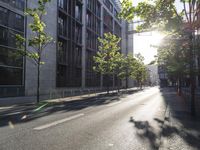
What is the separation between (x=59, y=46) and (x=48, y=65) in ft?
14.8

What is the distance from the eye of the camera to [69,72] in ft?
120

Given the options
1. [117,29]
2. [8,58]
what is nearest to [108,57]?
[8,58]

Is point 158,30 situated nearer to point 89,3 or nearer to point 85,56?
point 85,56

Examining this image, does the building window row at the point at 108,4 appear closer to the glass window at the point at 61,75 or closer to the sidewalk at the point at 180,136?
the glass window at the point at 61,75

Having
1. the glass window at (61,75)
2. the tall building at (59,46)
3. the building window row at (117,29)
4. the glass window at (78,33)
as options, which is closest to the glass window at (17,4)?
the tall building at (59,46)

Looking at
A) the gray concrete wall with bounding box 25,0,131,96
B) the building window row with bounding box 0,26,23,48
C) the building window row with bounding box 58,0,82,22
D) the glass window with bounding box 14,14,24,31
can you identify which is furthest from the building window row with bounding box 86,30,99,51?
the building window row with bounding box 0,26,23,48

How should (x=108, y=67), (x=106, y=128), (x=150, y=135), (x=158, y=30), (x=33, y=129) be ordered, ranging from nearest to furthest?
(x=150, y=135), (x=33, y=129), (x=106, y=128), (x=158, y=30), (x=108, y=67)

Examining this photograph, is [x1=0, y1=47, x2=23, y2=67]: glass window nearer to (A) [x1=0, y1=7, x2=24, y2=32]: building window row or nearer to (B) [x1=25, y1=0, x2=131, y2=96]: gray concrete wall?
(B) [x1=25, y1=0, x2=131, y2=96]: gray concrete wall

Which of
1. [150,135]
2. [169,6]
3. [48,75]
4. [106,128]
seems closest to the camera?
[150,135]

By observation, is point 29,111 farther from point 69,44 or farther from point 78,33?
point 78,33

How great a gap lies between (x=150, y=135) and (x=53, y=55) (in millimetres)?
26752

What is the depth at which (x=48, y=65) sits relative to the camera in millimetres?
31250

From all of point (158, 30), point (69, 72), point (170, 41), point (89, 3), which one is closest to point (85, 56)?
point (69, 72)

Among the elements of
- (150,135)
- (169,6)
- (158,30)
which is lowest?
(150,135)
